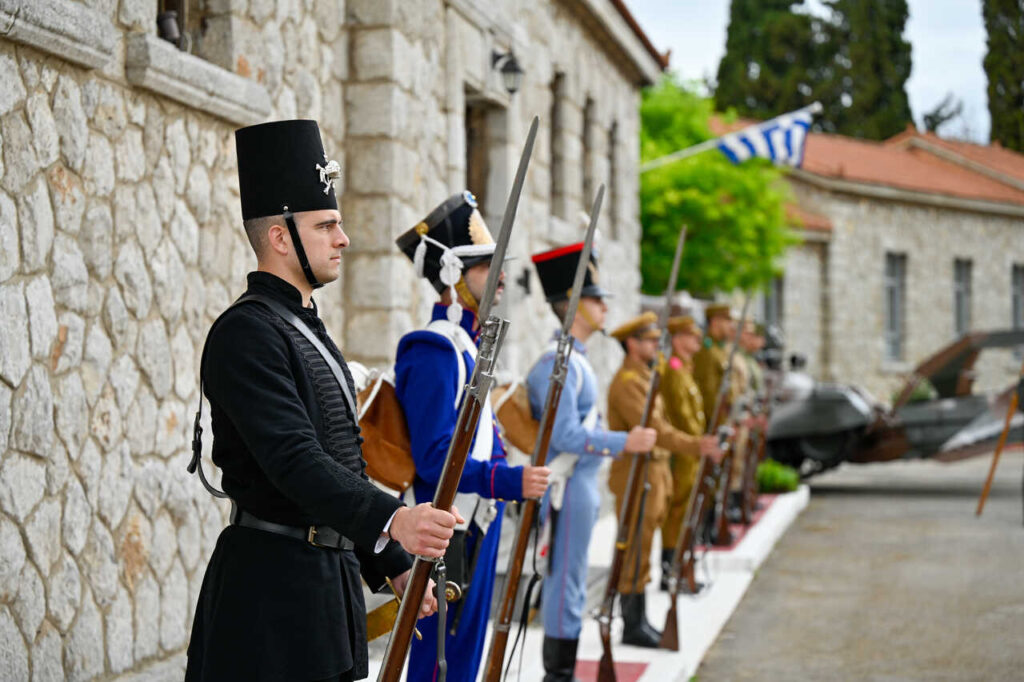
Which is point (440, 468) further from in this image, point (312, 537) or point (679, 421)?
point (679, 421)

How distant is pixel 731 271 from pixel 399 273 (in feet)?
59.9

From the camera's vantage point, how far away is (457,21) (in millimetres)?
8820

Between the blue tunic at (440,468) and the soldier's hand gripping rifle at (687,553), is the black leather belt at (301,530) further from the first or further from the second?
the soldier's hand gripping rifle at (687,553)

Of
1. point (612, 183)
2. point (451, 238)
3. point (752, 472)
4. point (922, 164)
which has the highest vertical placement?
point (922, 164)

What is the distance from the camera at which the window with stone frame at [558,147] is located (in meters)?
12.3

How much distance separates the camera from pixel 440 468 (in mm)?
3926

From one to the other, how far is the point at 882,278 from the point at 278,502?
102 ft

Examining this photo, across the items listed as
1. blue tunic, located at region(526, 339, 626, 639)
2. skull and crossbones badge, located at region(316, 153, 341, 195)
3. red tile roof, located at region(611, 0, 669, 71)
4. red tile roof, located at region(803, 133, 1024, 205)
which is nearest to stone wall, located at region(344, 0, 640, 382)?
red tile roof, located at region(611, 0, 669, 71)

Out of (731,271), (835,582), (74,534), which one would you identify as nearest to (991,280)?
(731,271)

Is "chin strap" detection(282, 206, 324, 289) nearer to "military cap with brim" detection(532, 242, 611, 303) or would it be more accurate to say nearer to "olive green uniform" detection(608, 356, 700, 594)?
"military cap with brim" detection(532, 242, 611, 303)

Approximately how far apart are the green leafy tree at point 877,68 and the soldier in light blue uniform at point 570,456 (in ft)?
133

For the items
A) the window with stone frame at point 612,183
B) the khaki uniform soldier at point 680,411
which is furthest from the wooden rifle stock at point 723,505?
the window with stone frame at point 612,183

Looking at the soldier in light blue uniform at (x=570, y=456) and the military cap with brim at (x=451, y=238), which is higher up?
the military cap with brim at (x=451, y=238)

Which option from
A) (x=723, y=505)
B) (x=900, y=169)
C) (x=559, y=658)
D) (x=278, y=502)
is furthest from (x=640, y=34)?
(x=900, y=169)
